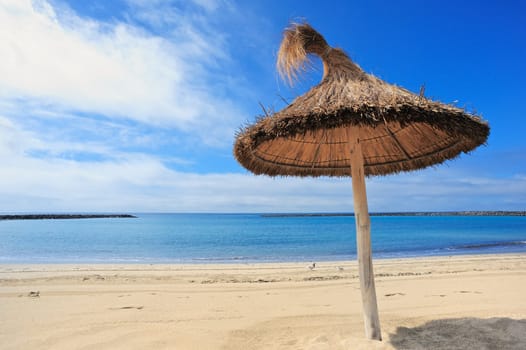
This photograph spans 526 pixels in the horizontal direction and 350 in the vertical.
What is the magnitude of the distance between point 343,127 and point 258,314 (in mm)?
3076

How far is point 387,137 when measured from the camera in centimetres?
427

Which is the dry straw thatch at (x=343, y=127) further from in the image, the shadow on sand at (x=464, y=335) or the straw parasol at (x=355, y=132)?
the shadow on sand at (x=464, y=335)

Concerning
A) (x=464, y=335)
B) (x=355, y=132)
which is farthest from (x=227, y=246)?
(x=355, y=132)

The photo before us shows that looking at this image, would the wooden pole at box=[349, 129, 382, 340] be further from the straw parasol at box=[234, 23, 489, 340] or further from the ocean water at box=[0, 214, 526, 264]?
the ocean water at box=[0, 214, 526, 264]

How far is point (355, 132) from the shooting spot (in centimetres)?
338

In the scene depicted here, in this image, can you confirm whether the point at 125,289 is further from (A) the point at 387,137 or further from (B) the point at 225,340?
(A) the point at 387,137

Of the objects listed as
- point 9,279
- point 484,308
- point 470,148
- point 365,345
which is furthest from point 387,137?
point 9,279

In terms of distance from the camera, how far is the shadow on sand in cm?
334

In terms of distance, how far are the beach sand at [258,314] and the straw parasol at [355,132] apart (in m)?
1.05

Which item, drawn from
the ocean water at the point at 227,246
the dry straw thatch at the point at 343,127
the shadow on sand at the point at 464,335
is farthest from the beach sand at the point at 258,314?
the ocean water at the point at 227,246

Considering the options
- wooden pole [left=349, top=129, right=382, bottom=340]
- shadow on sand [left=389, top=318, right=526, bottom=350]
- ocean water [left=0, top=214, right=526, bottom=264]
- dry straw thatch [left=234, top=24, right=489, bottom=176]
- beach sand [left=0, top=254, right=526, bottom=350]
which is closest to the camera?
dry straw thatch [left=234, top=24, right=489, bottom=176]

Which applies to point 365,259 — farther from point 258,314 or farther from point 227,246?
point 227,246

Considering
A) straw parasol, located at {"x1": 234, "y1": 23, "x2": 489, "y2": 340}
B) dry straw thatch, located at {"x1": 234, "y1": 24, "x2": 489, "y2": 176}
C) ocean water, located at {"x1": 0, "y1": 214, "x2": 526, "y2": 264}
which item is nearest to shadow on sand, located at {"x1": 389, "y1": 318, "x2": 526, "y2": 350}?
straw parasol, located at {"x1": 234, "y1": 23, "x2": 489, "y2": 340}

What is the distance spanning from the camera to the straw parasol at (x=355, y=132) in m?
2.69
